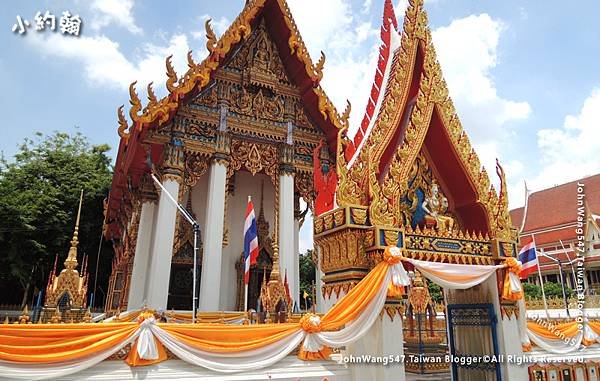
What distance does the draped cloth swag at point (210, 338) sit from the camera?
3168 mm

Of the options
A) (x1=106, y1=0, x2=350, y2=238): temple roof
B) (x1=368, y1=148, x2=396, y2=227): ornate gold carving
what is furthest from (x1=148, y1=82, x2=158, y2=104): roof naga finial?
(x1=368, y1=148, x2=396, y2=227): ornate gold carving

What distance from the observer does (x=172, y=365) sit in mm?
3508

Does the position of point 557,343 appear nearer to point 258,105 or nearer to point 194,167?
point 194,167

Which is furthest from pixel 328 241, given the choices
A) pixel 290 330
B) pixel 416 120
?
pixel 416 120

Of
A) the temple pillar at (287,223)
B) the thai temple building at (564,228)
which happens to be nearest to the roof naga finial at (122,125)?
the temple pillar at (287,223)

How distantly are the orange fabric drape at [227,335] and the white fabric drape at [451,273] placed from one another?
1541 millimetres

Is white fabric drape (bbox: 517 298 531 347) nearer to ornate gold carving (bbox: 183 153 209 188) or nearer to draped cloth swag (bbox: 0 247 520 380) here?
draped cloth swag (bbox: 0 247 520 380)

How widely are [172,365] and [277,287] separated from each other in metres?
4.64

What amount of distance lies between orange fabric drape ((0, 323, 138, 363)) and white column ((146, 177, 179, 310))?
6216 millimetres

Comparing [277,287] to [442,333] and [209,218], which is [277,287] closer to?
[209,218]

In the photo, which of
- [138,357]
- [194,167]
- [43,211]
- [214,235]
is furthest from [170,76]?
[43,211]

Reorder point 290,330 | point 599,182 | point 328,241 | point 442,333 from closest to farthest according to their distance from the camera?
point 290,330 < point 328,241 < point 442,333 < point 599,182

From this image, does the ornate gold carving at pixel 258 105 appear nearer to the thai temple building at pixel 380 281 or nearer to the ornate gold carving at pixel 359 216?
the thai temple building at pixel 380 281

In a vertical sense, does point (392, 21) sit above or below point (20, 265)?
above
